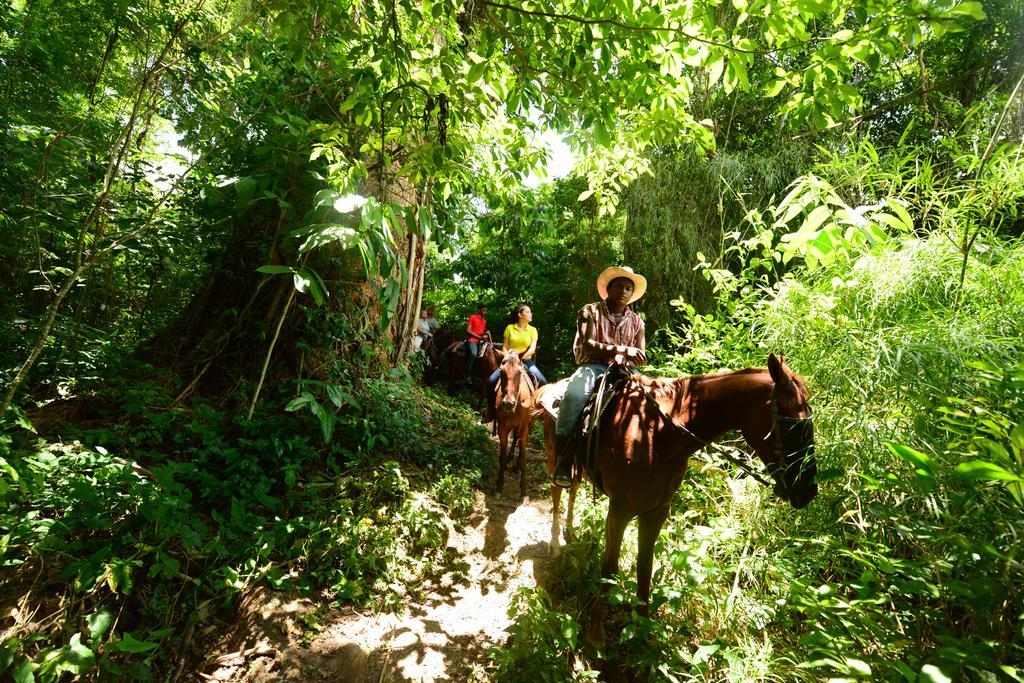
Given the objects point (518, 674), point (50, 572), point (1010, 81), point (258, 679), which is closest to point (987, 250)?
point (518, 674)

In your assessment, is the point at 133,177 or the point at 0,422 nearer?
the point at 0,422

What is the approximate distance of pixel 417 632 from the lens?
2936 millimetres

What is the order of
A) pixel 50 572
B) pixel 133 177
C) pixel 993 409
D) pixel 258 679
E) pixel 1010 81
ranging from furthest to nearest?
pixel 1010 81, pixel 133 177, pixel 258 679, pixel 50 572, pixel 993 409

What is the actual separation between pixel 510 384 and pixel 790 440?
3.35 meters

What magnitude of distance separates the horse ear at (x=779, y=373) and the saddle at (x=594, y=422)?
1049 millimetres

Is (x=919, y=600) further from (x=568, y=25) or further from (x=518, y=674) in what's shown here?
(x=568, y=25)

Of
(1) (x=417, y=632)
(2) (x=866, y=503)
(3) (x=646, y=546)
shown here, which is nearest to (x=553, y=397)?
(3) (x=646, y=546)

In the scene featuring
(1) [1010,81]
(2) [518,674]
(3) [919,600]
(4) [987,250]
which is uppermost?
(1) [1010,81]

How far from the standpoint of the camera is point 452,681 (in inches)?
103

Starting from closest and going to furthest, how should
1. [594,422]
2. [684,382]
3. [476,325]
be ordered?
1. [684,382]
2. [594,422]
3. [476,325]

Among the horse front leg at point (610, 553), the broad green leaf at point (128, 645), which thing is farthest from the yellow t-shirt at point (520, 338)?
the broad green leaf at point (128, 645)

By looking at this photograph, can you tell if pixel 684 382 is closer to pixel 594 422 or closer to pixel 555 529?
pixel 594 422

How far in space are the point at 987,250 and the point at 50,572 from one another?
234 inches

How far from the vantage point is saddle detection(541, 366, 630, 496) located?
309 cm
